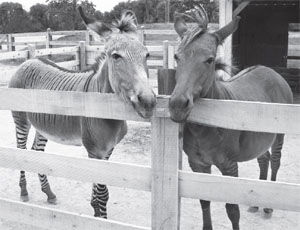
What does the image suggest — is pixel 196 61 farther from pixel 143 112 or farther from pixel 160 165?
pixel 160 165

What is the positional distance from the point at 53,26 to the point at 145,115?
37173 mm

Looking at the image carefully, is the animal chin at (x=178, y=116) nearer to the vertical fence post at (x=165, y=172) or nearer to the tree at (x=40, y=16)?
the vertical fence post at (x=165, y=172)

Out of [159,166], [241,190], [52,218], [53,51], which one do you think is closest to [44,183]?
[52,218]

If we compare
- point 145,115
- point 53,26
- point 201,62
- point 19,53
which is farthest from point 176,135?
point 53,26

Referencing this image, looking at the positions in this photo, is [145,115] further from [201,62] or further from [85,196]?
[85,196]

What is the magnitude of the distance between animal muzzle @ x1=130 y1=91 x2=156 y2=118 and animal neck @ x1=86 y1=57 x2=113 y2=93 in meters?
0.99

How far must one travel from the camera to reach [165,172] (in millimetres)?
2482

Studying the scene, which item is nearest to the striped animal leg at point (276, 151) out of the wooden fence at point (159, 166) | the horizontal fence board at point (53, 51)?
the wooden fence at point (159, 166)

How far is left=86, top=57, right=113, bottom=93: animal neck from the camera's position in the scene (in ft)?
11.8

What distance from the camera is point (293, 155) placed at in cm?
651

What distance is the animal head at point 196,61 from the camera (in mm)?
2521

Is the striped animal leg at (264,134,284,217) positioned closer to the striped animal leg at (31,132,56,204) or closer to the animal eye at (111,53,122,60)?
the animal eye at (111,53,122,60)

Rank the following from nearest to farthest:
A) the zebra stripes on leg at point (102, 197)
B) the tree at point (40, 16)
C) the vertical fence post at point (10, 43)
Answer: the zebra stripes on leg at point (102, 197) → the vertical fence post at point (10, 43) → the tree at point (40, 16)

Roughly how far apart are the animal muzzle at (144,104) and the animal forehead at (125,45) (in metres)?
0.70
